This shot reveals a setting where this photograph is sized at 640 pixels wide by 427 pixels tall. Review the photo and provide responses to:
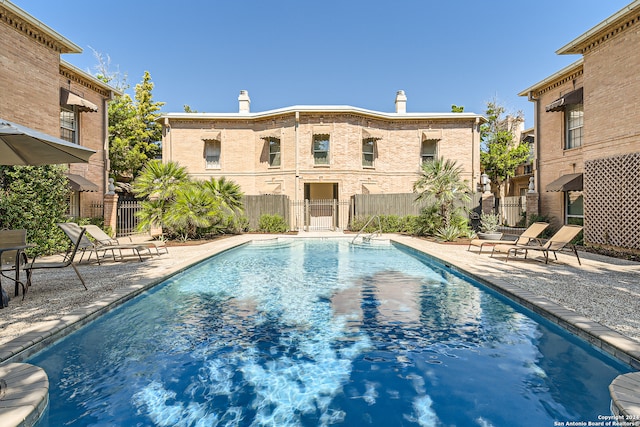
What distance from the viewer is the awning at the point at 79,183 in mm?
12915

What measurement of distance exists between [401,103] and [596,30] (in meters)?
12.9

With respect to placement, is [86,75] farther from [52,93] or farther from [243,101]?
[243,101]

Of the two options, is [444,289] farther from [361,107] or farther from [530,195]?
[361,107]

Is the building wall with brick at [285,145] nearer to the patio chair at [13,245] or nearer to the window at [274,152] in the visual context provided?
the window at [274,152]

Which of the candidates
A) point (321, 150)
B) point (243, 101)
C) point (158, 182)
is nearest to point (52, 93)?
point (158, 182)

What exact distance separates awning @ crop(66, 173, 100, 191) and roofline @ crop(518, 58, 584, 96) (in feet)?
64.0

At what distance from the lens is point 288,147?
2131 centimetres

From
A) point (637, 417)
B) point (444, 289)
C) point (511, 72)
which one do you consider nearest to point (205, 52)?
point (511, 72)

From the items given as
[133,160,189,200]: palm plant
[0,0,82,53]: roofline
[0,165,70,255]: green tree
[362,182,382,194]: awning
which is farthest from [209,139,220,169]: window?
[0,165,70,255]: green tree

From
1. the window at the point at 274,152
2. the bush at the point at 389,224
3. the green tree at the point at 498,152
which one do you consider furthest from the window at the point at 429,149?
the window at the point at 274,152

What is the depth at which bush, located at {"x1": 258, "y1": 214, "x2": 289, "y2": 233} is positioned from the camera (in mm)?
19500

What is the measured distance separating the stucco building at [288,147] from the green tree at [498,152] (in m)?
3.91

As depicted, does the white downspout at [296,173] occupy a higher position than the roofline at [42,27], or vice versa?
the roofline at [42,27]

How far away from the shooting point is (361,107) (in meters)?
21.2
